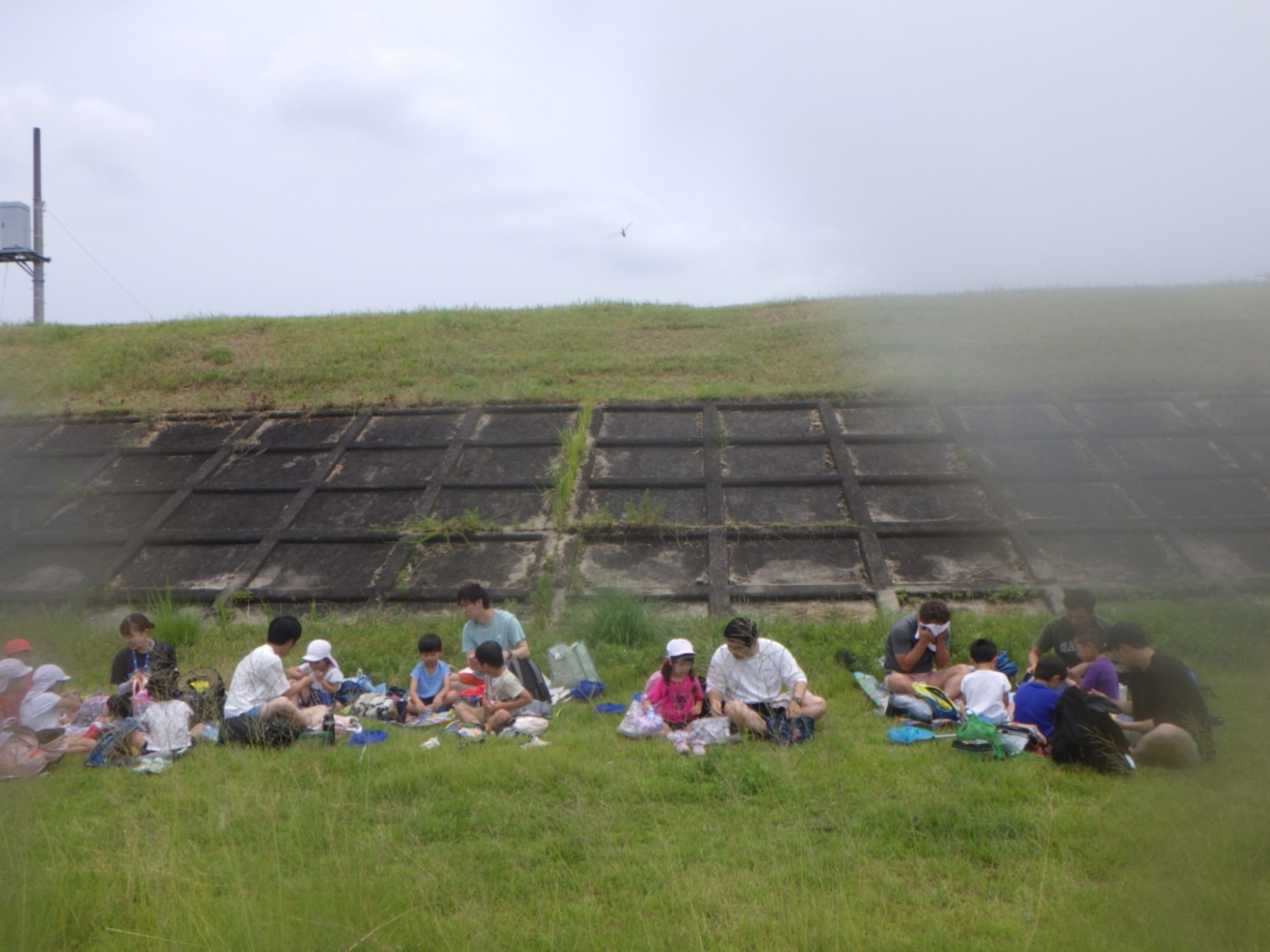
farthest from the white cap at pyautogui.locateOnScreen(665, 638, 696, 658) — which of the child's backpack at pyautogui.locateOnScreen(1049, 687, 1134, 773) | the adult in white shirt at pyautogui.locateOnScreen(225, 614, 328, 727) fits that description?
the adult in white shirt at pyautogui.locateOnScreen(225, 614, 328, 727)

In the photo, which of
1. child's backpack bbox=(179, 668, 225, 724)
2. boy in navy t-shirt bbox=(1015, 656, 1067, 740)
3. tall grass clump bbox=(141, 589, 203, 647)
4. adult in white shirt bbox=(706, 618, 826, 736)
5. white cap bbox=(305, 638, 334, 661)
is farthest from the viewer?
tall grass clump bbox=(141, 589, 203, 647)

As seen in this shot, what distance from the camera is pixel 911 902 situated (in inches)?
170

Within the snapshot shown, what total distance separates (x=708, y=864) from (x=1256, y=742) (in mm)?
3782

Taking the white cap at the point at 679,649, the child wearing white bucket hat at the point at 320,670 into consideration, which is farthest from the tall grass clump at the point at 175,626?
the white cap at the point at 679,649

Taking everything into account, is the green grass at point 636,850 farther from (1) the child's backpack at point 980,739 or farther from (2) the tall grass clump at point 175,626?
(2) the tall grass clump at point 175,626

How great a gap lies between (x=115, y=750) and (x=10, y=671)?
3.85 feet

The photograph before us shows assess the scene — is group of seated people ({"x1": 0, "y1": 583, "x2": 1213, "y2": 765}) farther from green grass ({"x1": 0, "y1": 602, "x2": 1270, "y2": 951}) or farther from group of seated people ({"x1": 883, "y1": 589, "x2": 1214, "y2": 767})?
green grass ({"x1": 0, "y1": 602, "x2": 1270, "y2": 951})

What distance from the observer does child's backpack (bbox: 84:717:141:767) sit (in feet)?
22.1

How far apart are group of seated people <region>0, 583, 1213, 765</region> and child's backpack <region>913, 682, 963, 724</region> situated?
0.15 m

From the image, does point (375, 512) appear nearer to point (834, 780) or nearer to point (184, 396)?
point (184, 396)

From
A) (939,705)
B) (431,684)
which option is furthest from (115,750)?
(939,705)

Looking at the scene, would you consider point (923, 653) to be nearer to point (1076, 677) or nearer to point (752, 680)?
point (1076, 677)

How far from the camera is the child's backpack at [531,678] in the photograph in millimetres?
7895

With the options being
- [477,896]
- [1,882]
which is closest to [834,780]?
[477,896]
